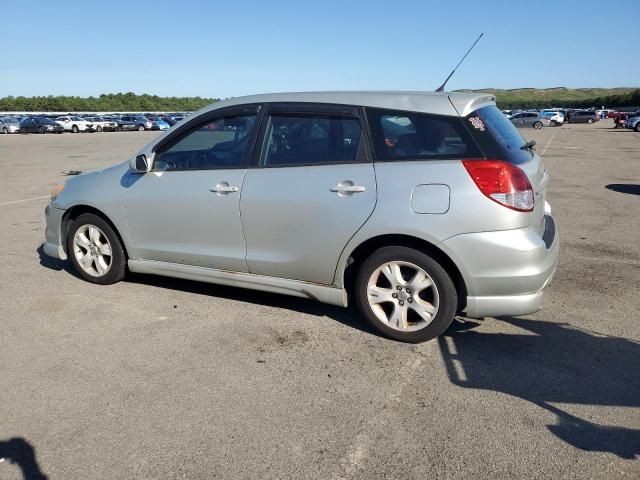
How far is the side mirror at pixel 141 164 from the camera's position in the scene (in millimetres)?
4746

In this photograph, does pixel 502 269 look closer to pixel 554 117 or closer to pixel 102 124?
pixel 102 124

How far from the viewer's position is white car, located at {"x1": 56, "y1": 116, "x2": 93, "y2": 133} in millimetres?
48928

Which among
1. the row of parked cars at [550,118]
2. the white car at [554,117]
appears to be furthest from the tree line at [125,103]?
the white car at [554,117]

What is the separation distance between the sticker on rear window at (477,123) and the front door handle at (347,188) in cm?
86

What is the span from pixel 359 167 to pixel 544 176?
1.52 metres

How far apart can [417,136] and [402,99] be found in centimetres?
31

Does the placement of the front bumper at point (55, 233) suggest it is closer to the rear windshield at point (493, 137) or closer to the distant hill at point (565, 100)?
the rear windshield at point (493, 137)

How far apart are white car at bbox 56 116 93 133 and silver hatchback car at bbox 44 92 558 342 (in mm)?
49394

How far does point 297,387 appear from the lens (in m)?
3.39

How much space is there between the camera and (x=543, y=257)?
3.80 m

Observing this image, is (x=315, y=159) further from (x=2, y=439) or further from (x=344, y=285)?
(x=2, y=439)

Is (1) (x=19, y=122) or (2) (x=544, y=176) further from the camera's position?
(1) (x=19, y=122)

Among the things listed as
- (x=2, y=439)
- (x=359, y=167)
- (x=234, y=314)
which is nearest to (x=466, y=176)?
(x=359, y=167)

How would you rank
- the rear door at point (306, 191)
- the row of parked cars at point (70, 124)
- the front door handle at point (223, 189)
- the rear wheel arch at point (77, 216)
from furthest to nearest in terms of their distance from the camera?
1. the row of parked cars at point (70, 124)
2. the rear wheel arch at point (77, 216)
3. the front door handle at point (223, 189)
4. the rear door at point (306, 191)
